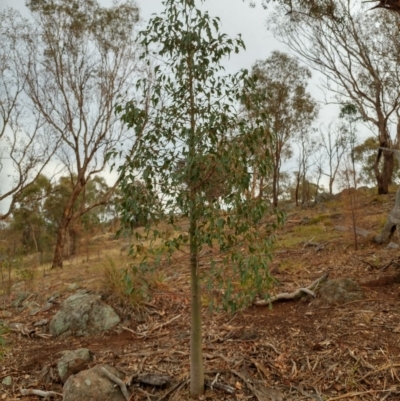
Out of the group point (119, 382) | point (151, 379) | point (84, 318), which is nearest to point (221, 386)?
point (151, 379)

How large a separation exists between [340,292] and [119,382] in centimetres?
310

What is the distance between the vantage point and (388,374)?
4.06 m

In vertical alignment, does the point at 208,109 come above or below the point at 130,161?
above

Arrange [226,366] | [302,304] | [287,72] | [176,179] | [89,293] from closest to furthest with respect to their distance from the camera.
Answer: [176,179] → [226,366] → [302,304] → [89,293] → [287,72]

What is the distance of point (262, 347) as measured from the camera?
15.4 ft

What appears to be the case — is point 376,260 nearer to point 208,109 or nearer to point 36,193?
point 208,109

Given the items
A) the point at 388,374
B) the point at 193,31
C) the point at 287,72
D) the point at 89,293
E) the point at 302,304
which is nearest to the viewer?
the point at 193,31

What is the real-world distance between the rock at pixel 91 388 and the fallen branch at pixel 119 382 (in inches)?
1.1

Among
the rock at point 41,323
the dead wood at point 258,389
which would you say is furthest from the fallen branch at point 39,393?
the rock at point 41,323

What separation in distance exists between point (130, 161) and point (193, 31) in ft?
3.86

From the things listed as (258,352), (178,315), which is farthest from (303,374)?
(178,315)

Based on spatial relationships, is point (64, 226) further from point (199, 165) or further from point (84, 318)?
point (199, 165)

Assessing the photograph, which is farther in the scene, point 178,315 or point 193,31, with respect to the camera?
point 178,315

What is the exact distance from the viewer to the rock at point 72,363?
4587 mm
